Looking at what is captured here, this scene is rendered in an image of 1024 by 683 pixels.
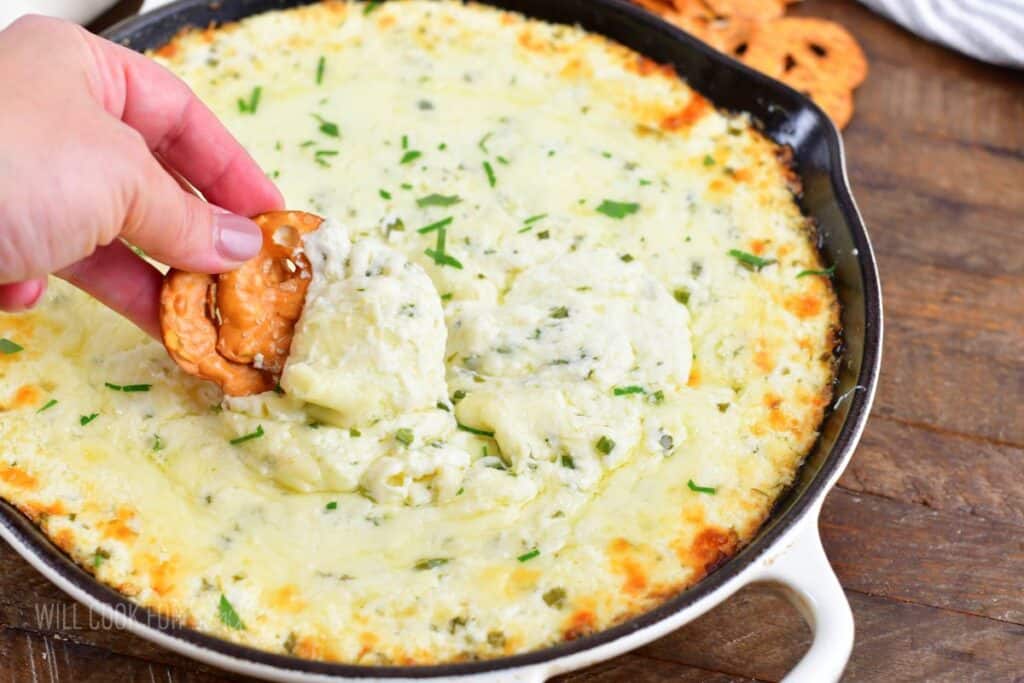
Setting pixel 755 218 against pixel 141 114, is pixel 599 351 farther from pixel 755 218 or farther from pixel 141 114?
pixel 141 114

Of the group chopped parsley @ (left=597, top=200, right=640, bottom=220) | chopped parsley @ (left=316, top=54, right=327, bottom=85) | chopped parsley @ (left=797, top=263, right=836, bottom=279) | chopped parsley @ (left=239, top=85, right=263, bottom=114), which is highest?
chopped parsley @ (left=797, top=263, right=836, bottom=279)

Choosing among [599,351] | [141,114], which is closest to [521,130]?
[599,351]

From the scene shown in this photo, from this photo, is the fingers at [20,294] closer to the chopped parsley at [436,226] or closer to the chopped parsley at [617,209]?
the chopped parsley at [436,226]

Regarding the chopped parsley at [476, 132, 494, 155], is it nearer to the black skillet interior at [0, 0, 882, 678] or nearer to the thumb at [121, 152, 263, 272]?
the black skillet interior at [0, 0, 882, 678]

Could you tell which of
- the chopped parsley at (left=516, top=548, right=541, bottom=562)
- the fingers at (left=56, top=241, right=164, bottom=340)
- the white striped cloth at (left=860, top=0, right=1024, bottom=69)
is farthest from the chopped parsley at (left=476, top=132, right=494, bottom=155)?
the white striped cloth at (left=860, top=0, right=1024, bottom=69)

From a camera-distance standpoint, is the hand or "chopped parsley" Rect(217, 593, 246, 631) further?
"chopped parsley" Rect(217, 593, 246, 631)

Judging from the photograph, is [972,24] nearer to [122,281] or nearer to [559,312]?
[559,312]
